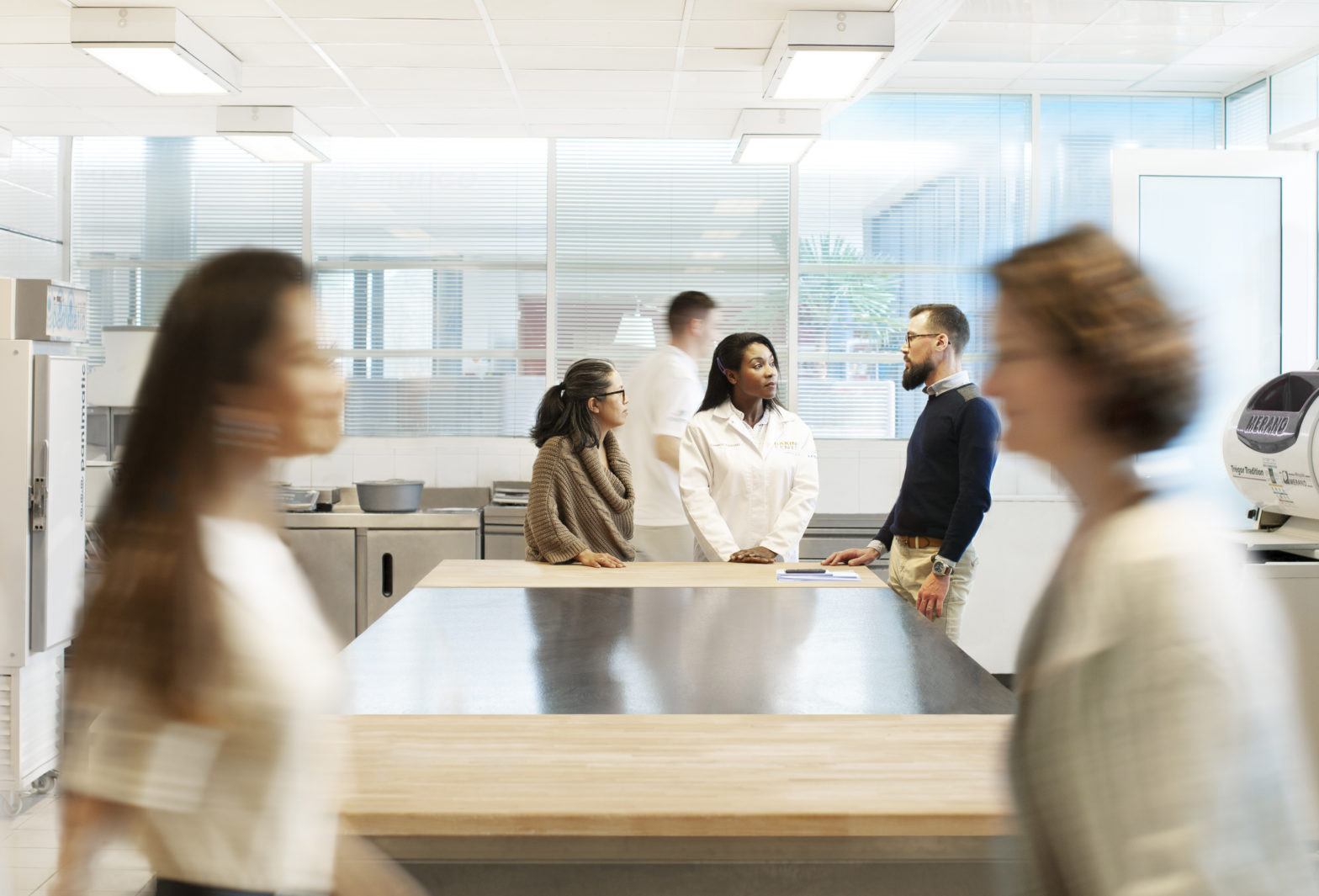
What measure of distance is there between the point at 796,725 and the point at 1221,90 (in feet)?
17.5

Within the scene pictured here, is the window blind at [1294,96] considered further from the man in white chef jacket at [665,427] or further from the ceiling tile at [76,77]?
the ceiling tile at [76,77]

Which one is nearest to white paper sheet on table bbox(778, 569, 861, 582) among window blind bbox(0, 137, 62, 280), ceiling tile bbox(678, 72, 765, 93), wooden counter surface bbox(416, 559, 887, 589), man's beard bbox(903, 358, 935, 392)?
wooden counter surface bbox(416, 559, 887, 589)

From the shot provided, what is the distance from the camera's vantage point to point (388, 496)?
5297 mm

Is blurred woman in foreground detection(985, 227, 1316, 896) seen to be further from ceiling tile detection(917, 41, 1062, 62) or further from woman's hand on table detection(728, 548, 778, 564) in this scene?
ceiling tile detection(917, 41, 1062, 62)

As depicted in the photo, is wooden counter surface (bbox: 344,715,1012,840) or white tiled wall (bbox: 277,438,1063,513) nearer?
wooden counter surface (bbox: 344,715,1012,840)

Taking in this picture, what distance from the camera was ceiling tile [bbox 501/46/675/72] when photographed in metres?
3.99

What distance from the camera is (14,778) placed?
138 inches

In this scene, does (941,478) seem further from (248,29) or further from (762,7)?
(248,29)

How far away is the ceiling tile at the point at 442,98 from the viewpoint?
4.57m

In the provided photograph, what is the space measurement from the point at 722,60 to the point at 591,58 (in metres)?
0.50

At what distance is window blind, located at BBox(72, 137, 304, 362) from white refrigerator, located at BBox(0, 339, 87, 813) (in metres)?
2.26

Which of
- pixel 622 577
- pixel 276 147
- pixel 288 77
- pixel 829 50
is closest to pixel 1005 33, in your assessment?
pixel 829 50

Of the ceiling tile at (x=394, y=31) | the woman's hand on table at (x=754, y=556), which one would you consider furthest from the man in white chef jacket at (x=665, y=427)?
the ceiling tile at (x=394, y=31)

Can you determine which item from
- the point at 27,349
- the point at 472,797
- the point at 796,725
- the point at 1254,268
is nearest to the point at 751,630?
the point at 796,725
